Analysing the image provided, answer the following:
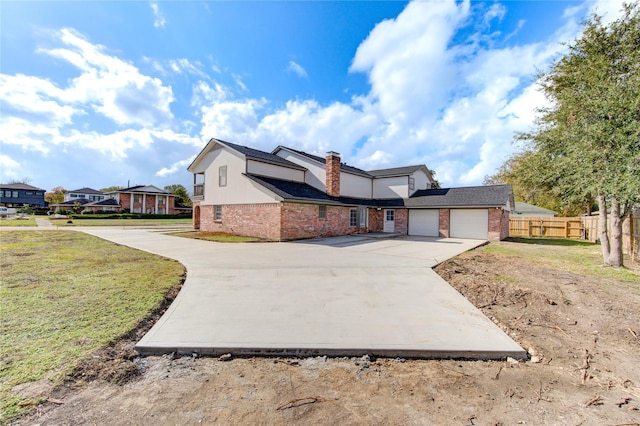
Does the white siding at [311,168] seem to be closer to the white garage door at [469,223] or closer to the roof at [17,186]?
the white garage door at [469,223]

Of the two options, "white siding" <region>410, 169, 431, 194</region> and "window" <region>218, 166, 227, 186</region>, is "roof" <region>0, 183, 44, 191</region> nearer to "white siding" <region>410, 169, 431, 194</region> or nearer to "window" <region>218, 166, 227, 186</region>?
"window" <region>218, 166, 227, 186</region>

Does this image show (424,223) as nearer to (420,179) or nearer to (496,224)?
(496,224)

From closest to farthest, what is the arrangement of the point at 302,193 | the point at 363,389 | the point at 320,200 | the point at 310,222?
the point at 363,389 < the point at 310,222 < the point at 320,200 < the point at 302,193

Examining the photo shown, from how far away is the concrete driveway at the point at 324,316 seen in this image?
3.44m

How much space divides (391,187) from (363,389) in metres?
20.3

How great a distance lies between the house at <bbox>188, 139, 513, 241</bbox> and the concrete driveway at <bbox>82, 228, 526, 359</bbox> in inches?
315

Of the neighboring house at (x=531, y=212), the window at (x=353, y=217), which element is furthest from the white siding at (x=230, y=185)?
the neighboring house at (x=531, y=212)

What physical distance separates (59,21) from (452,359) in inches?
521

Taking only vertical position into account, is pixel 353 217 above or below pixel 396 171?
below

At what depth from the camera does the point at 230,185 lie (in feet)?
57.5

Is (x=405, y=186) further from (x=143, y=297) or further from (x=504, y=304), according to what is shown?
(x=143, y=297)

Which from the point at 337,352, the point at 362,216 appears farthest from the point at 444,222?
the point at 337,352

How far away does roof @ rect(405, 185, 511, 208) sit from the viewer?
17.3 metres

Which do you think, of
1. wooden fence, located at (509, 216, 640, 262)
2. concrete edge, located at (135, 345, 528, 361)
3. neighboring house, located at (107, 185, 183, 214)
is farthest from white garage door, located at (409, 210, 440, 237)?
neighboring house, located at (107, 185, 183, 214)
